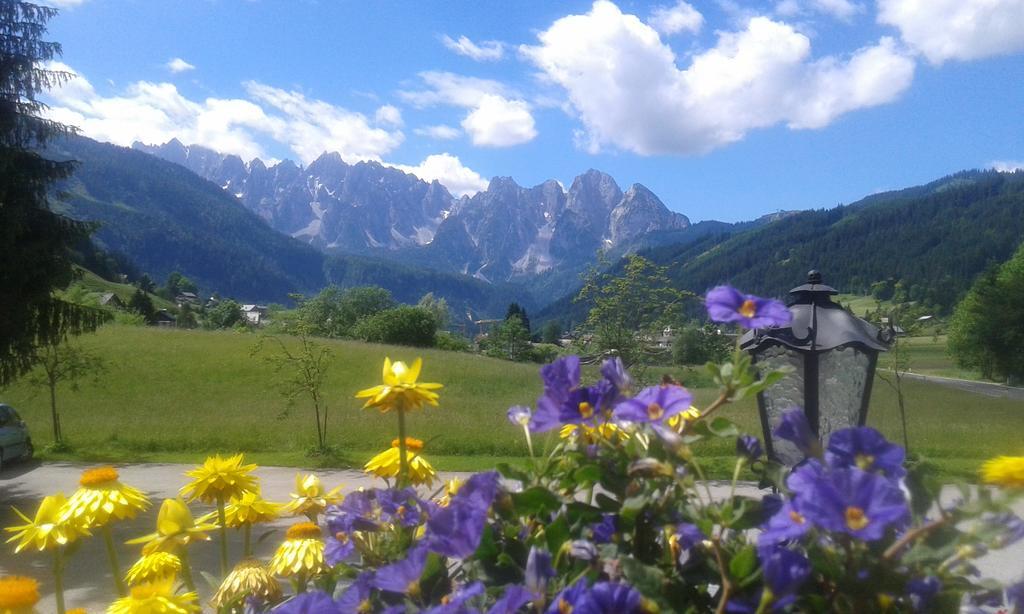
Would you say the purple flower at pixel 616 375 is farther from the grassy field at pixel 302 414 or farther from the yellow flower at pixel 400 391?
the grassy field at pixel 302 414

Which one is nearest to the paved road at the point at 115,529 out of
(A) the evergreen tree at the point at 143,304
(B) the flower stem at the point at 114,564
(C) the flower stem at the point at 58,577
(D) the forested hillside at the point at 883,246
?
(B) the flower stem at the point at 114,564

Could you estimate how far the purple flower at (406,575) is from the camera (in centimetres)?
80

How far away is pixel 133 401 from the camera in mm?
22172

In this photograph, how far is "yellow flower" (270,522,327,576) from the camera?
150cm

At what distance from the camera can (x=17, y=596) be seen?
1.12 m

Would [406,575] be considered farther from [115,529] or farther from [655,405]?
[115,529]

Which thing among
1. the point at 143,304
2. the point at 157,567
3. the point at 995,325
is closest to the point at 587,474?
the point at 157,567

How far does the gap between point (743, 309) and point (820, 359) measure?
3.16 meters

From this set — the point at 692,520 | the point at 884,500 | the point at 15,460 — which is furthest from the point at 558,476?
the point at 15,460

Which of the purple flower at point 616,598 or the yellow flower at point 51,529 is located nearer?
the purple flower at point 616,598

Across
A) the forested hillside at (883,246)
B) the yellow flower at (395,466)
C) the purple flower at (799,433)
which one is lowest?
the yellow flower at (395,466)

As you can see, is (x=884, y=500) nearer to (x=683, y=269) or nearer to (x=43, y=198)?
(x=43, y=198)

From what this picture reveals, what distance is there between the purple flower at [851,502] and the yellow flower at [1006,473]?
0.17 m

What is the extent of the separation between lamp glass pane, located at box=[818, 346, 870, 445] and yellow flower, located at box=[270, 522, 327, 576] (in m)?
3.13
